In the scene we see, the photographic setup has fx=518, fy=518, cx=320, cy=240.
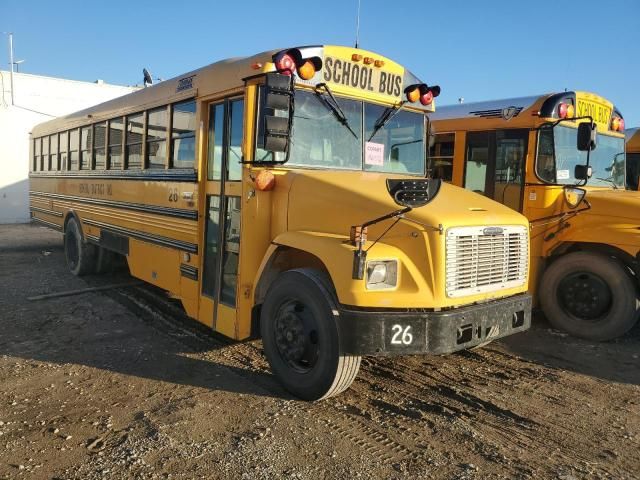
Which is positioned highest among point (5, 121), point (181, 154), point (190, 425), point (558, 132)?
point (5, 121)

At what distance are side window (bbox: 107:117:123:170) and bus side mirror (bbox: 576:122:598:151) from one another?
5.22 m

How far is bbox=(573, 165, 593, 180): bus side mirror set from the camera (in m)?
5.63

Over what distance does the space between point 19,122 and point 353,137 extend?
17.9 metres

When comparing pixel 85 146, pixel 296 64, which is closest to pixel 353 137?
pixel 296 64

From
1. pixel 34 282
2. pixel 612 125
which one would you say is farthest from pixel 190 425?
pixel 612 125

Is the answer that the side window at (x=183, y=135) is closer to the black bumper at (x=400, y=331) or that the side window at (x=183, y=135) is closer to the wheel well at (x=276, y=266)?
the wheel well at (x=276, y=266)

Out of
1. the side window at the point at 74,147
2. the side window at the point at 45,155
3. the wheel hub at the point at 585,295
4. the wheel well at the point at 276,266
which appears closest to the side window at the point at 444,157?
the wheel hub at the point at 585,295

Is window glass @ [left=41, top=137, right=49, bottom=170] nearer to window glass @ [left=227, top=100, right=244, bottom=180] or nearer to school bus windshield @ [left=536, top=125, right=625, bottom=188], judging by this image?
window glass @ [left=227, top=100, right=244, bottom=180]

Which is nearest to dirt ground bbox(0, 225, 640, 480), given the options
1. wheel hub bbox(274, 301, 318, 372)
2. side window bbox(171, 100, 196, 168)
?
wheel hub bbox(274, 301, 318, 372)

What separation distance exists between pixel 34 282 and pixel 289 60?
5.69 meters

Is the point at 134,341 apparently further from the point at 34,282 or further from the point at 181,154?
the point at 34,282

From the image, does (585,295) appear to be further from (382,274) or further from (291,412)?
(291,412)

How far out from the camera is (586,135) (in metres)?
5.59

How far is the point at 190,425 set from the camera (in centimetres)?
324
